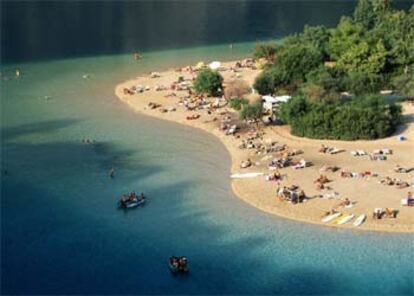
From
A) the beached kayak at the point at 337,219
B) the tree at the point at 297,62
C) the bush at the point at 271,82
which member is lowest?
the beached kayak at the point at 337,219

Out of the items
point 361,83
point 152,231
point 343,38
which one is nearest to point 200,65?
point 343,38

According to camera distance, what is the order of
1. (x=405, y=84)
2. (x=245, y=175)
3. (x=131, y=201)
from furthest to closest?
(x=405, y=84), (x=245, y=175), (x=131, y=201)

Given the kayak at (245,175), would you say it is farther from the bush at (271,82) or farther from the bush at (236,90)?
the bush at (271,82)

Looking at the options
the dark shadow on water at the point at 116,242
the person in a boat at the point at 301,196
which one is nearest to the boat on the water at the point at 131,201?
the dark shadow on water at the point at 116,242

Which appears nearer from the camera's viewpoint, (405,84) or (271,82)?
(405,84)

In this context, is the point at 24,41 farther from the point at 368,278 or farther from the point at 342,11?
the point at 368,278

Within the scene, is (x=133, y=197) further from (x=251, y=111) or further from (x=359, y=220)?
(x=251, y=111)

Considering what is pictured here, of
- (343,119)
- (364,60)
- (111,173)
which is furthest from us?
(364,60)
